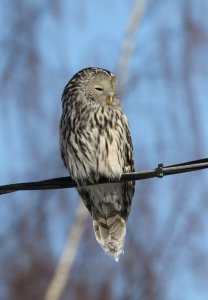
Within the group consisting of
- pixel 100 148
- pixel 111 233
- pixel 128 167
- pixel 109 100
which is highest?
pixel 109 100

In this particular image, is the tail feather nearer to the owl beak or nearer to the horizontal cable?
the owl beak

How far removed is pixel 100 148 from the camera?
8.82 meters

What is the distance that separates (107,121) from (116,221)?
0.72 m

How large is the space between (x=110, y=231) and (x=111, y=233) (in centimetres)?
2

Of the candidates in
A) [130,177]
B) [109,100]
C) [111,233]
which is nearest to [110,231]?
[111,233]

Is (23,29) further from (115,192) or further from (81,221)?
(115,192)

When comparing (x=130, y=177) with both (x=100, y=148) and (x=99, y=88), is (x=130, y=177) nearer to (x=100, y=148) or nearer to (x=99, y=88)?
(x=100, y=148)

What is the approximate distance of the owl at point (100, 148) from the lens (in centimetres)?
882

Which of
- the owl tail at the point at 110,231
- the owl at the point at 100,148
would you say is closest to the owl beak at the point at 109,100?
the owl at the point at 100,148

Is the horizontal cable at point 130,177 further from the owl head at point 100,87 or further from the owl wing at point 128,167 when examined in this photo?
the owl head at point 100,87

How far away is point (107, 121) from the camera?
8922 millimetres

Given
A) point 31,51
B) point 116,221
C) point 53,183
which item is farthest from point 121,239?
point 31,51

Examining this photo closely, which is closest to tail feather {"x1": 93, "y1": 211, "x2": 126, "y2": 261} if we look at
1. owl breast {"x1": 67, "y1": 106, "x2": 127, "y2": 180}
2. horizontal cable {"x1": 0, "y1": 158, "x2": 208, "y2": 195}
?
owl breast {"x1": 67, "y1": 106, "x2": 127, "y2": 180}

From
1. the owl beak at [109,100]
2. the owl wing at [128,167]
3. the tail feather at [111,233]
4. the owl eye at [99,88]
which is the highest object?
the owl eye at [99,88]
